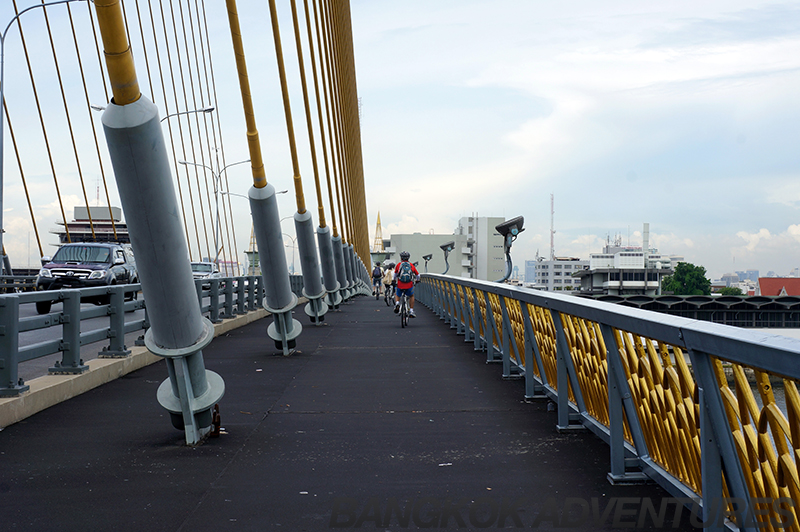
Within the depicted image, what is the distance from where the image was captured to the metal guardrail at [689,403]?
8.77ft

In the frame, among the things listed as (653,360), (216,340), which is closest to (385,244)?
(216,340)

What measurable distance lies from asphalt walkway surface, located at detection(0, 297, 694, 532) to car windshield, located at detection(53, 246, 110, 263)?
14.7 m

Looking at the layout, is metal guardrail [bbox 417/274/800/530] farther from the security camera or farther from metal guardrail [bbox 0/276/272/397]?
metal guardrail [bbox 0/276/272/397]

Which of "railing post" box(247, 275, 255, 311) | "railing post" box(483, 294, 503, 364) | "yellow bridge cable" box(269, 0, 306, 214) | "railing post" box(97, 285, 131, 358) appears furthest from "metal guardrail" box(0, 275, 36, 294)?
"railing post" box(483, 294, 503, 364)

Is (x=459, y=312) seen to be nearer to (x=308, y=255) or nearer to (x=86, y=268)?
(x=308, y=255)

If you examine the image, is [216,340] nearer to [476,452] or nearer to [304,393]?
[304,393]

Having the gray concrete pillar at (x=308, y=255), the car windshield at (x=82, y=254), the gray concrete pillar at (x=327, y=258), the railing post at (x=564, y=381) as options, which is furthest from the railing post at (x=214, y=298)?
the railing post at (x=564, y=381)

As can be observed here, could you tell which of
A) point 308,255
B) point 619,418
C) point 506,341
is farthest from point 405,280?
point 619,418

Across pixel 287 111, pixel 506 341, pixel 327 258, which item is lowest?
pixel 506 341

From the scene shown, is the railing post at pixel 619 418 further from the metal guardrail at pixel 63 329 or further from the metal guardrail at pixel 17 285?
the metal guardrail at pixel 17 285

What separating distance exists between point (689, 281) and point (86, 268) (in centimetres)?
11472

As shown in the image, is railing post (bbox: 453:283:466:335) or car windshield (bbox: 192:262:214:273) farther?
car windshield (bbox: 192:262:214:273)

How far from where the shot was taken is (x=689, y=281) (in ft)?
398

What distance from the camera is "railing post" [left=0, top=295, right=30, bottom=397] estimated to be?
636 centimetres
